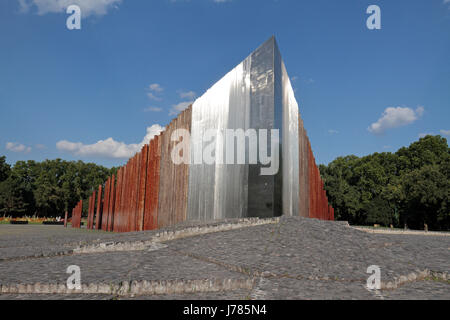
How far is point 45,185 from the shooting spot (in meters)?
47.9

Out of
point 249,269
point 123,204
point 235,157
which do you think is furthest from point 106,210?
point 249,269

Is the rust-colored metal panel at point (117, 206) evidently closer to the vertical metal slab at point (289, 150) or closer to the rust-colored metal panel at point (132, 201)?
the rust-colored metal panel at point (132, 201)

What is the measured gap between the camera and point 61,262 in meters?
4.06

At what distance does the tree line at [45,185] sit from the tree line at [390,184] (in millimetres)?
38061

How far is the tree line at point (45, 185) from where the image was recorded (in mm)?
45375

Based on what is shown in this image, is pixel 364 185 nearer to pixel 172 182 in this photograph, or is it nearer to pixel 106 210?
pixel 106 210

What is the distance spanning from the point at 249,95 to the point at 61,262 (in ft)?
17.5

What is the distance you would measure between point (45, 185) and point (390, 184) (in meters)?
49.3

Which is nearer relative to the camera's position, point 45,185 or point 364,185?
point 364,185

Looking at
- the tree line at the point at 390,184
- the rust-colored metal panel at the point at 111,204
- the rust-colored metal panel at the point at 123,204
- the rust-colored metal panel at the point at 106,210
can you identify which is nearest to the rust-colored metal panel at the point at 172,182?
the rust-colored metal panel at the point at 123,204

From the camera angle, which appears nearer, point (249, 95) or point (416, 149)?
point (249, 95)
